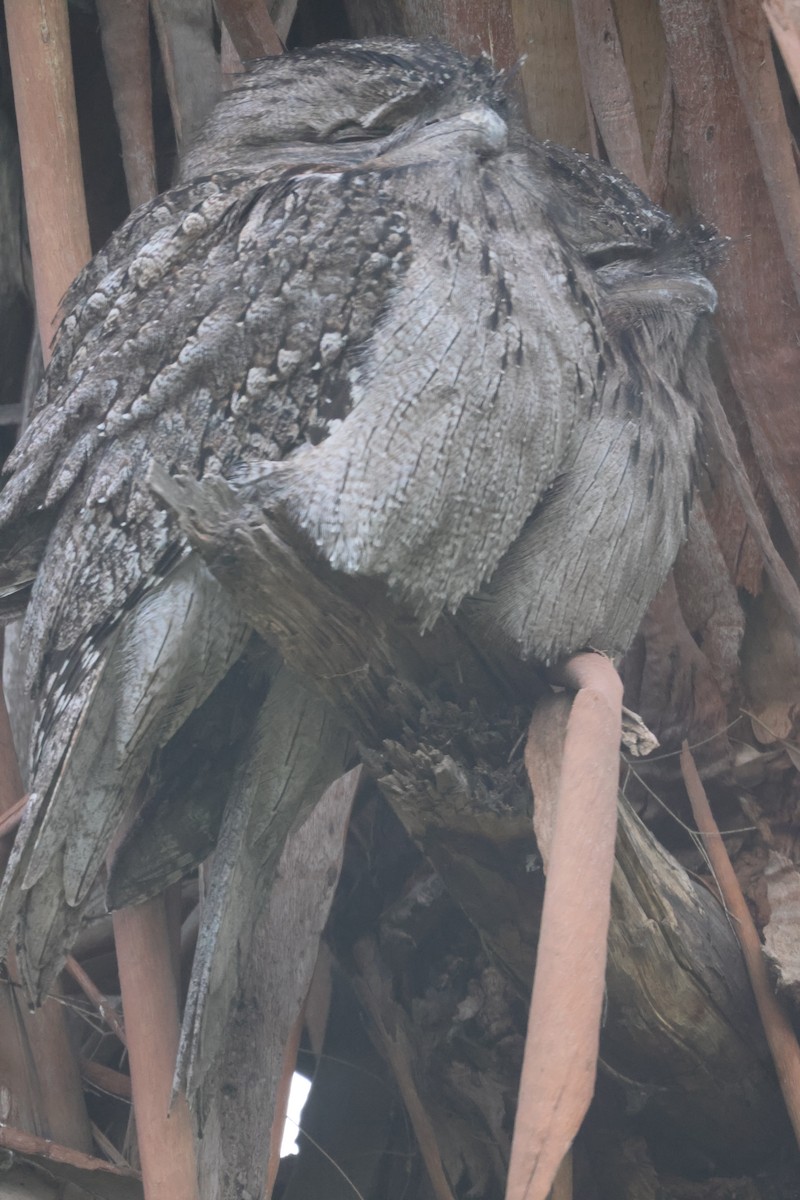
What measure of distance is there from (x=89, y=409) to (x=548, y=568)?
2.50ft

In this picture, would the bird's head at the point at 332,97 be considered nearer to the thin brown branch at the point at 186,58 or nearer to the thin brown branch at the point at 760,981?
the thin brown branch at the point at 186,58

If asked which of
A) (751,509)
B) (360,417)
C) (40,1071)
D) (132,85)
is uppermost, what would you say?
(132,85)

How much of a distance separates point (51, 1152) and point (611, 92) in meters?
2.21

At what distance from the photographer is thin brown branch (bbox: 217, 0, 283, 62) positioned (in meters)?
2.37

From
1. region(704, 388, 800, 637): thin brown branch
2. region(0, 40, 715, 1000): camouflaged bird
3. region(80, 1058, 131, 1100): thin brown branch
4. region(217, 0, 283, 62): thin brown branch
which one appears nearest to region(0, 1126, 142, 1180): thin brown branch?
region(80, 1058, 131, 1100): thin brown branch

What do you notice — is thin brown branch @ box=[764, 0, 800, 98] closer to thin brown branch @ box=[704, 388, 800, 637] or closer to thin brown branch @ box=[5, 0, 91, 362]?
thin brown branch @ box=[704, 388, 800, 637]

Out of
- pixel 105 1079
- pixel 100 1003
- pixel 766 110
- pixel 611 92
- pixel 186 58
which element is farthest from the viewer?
pixel 186 58

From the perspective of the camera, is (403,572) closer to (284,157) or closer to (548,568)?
(548,568)

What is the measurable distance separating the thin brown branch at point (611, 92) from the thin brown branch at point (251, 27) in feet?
2.07

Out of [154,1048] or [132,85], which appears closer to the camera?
[154,1048]

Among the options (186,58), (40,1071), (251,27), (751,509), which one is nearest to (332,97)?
(251,27)

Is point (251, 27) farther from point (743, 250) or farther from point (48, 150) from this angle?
point (743, 250)

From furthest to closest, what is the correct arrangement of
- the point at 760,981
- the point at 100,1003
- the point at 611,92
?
the point at 611,92
the point at 100,1003
the point at 760,981

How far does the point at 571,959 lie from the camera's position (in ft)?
3.64
